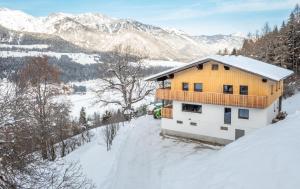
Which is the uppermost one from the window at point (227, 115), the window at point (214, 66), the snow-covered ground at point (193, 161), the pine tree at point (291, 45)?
the pine tree at point (291, 45)

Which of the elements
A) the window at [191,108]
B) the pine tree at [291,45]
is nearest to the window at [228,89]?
the window at [191,108]

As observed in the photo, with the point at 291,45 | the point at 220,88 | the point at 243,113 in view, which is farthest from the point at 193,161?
the point at 291,45

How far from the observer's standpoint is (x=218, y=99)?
29.4 metres

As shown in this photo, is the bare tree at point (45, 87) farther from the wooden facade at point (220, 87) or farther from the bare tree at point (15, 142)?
the bare tree at point (15, 142)

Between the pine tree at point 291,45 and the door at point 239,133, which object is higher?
the pine tree at point 291,45

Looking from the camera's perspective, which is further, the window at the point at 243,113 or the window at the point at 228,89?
the window at the point at 228,89

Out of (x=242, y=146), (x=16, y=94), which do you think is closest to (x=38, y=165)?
(x=16, y=94)

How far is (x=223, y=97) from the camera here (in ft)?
95.7

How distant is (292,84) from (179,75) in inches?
1311

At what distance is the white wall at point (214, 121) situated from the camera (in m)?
28.3

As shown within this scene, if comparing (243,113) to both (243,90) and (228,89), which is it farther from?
(228,89)

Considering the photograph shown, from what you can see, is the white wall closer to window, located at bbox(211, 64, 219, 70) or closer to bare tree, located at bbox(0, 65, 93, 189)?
window, located at bbox(211, 64, 219, 70)

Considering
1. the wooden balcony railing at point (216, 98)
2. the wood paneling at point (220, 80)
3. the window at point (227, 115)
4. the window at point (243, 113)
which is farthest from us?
the window at point (227, 115)

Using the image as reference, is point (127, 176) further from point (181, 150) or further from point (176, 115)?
point (176, 115)
